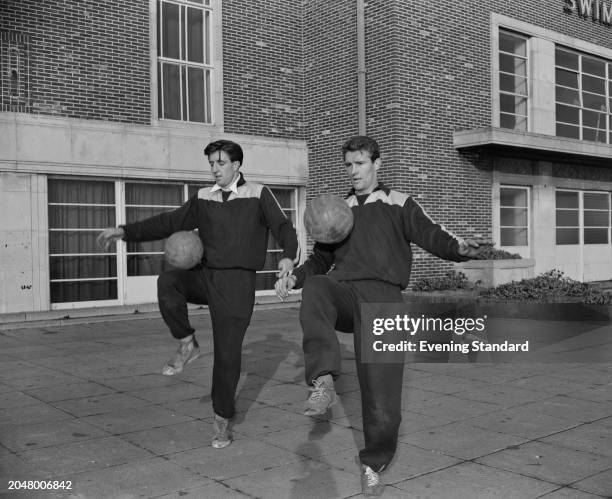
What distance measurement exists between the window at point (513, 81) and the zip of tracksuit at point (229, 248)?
13.8 m

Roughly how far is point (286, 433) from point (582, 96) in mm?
17183

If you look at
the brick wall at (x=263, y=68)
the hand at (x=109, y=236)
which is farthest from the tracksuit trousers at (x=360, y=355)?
the brick wall at (x=263, y=68)

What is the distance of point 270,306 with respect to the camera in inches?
611

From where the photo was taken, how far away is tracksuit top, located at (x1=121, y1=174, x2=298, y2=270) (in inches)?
210

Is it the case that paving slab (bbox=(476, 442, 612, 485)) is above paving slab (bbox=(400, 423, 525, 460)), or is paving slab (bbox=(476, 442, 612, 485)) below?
below

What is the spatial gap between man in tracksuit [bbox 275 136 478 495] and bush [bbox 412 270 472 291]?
1076 centimetres

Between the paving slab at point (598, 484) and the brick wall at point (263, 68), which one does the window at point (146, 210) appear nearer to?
the brick wall at point (263, 68)

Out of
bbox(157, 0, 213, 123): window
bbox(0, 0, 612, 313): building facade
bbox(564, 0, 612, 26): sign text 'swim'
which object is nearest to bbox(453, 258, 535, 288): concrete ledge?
bbox(0, 0, 612, 313): building facade

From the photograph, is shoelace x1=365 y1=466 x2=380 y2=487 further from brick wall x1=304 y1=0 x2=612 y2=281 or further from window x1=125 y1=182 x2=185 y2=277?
brick wall x1=304 y1=0 x2=612 y2=281

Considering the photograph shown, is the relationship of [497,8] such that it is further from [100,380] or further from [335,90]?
[100,380]

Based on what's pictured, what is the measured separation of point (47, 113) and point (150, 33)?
2.79m

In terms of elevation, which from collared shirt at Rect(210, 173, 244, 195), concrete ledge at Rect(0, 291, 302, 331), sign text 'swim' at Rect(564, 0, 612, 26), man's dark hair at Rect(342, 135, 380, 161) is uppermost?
sign text 'swim' at Rect(564, 0, 612, 26)

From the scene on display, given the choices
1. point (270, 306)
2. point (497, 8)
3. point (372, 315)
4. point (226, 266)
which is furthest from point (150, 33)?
point (372, 315)

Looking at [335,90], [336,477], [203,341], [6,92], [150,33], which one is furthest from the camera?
[335,90]
